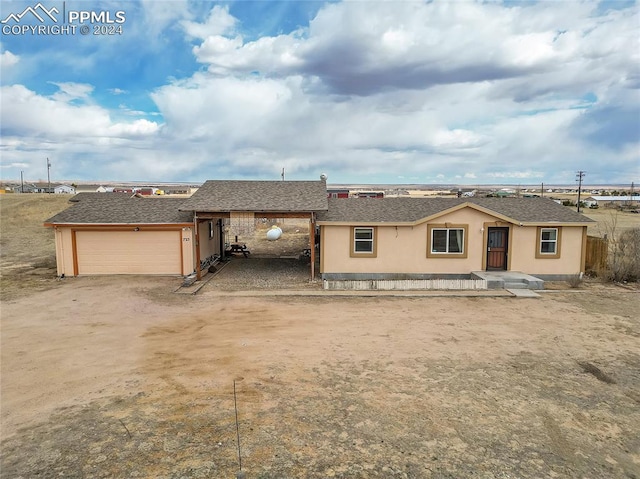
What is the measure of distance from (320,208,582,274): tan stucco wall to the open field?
373 centimetres

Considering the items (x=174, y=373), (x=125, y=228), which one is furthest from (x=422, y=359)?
(x=125, y=228)

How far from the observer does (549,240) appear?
18203mm

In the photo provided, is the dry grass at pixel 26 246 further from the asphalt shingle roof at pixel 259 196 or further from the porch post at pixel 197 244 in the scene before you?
the asphalt shingle roof at pixel 259 196

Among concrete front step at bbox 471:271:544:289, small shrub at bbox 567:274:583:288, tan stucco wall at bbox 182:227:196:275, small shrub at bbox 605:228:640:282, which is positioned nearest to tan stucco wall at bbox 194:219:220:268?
tan stucco wall at bbox 182:227:196:275

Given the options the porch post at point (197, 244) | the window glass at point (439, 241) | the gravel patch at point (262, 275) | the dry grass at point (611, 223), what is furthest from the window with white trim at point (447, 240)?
the porch post at point (197, 244)

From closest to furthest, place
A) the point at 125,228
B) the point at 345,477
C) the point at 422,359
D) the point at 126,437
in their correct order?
the point at 345,477 → the point at 126,437 → the point at 422,359 → the point at 125,228

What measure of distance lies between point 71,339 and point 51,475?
6182mm

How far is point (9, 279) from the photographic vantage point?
732 inches

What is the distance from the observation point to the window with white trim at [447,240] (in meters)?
18.0

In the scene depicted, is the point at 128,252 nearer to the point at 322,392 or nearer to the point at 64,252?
the point at 64,252

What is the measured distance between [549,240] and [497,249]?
87.1 inches

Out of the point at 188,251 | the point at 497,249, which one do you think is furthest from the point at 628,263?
the point at 188,251

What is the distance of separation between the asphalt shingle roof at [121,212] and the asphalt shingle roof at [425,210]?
715cm

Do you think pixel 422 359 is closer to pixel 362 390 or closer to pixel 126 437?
pixel 362 390
